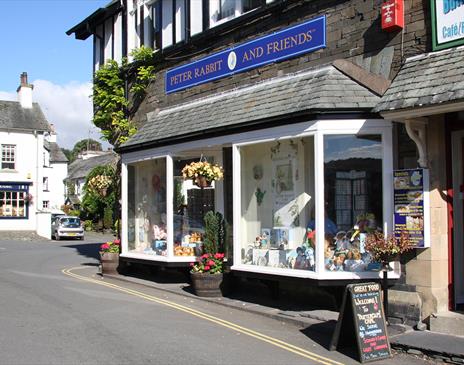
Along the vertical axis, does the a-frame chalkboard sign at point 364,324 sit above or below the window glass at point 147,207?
below

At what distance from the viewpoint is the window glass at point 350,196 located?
8.88m

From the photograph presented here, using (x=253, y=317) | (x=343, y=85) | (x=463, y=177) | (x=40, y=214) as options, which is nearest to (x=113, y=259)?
(x=253, y=317)

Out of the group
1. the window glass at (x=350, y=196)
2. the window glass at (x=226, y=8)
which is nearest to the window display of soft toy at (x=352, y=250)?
the window glass at (x=350, y=196)

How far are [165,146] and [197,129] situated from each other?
133 centimetres

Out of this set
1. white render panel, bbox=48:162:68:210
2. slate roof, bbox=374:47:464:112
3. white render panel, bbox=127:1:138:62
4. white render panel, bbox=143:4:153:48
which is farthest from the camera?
Result: white render panel, bbox=48:162:68:210

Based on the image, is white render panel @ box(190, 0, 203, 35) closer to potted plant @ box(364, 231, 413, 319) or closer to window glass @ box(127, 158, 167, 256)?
window glass @ box(127, 158, 167, 256)

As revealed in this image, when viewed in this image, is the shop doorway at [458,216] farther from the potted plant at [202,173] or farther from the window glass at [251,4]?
the window glass at [251,4]

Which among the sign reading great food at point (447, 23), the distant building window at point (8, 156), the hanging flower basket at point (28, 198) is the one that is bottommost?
the hanging flower basket at point (28, 198)

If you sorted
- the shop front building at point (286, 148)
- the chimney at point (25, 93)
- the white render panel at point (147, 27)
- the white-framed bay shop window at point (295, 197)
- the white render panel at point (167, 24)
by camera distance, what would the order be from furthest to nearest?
1. the chimney at point (25, 93)
2. the white render panel at point (147, 27)
3. the white render panel at point (167, 24)
4. the white-framed bay shop window at point (295, 197)
5. the shop front building at point (286, 148)

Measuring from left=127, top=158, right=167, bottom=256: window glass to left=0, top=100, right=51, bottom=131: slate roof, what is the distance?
98.6ft

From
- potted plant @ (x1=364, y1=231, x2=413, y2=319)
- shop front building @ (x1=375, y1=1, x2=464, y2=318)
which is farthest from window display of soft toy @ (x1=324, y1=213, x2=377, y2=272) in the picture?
shop front building @ (x1=375, y1=1, x2=464, y2=318)

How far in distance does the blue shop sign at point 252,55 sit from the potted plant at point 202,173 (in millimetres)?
2281

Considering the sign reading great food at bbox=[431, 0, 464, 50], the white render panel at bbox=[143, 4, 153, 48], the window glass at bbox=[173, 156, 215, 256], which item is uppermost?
the white render panel at bbox=[143, 4, 153, 48]

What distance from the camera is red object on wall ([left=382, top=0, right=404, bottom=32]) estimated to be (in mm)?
8672
